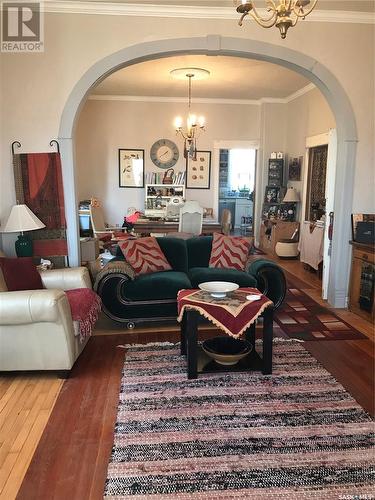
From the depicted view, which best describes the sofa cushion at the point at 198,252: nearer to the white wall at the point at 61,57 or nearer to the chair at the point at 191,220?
the chair at the point at 191,220

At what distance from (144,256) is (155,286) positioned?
Result: 1.56 ft

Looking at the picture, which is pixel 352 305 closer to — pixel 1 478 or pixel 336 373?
pixel 336 373

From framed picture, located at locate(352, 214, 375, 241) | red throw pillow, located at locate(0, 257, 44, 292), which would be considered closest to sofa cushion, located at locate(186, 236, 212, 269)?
framed picture, located at locate(352, 214, 375, 241)

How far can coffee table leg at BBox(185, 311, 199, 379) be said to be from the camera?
2832 mm

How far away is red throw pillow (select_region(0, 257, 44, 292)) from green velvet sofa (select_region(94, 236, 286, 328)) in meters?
0.59

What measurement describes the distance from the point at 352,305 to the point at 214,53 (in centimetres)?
309

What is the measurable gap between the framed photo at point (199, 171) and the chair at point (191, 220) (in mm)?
2790

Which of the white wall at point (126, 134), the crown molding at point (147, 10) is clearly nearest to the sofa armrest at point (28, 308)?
the crown molding at point (147, 10)

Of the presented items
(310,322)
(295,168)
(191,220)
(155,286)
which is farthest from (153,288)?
(295,168)

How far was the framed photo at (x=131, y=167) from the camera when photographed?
27.5 feet

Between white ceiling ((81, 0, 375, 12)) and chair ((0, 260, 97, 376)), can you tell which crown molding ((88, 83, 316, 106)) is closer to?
white ceiling ((81, 0, 375, 12))

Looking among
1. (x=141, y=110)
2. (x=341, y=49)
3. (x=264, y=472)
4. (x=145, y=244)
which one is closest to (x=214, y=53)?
(x=341, y=49)

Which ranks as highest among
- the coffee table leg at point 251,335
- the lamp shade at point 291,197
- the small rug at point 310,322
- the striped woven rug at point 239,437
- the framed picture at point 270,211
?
the lamp shade at point 291,197

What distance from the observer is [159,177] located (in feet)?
27.8
